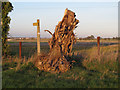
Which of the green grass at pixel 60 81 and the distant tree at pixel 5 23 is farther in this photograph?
the distant tree at pixel 5 23

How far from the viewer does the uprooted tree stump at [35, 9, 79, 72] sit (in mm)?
6410

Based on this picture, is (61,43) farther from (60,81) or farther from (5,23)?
(5,23)

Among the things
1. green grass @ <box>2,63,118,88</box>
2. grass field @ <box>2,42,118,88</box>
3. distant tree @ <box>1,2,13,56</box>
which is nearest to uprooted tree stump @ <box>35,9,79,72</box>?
grass field @ <box>2,42,118,88</box>

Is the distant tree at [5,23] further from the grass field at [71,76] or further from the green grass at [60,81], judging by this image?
the green grass at [60,81]

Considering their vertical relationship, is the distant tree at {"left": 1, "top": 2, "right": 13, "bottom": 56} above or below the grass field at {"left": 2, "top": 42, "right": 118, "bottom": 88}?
above

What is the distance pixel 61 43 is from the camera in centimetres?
687

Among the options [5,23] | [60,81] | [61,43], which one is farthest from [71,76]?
[5,23]

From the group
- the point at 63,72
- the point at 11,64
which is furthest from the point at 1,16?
Result: the point at 63,72

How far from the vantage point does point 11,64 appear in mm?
7516

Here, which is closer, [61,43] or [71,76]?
[71,76]

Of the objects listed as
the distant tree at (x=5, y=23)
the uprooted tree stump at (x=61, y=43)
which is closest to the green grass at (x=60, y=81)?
the uprooted tree stump at (x=61, y=43)

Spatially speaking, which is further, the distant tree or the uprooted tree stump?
the distant tree

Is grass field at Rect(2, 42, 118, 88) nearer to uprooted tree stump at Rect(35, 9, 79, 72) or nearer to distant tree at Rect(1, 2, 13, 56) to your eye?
A: uprooted tree stump at Rect(35, 9, 79, 72)

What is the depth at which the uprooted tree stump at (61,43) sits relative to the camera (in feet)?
Result: 21.0
